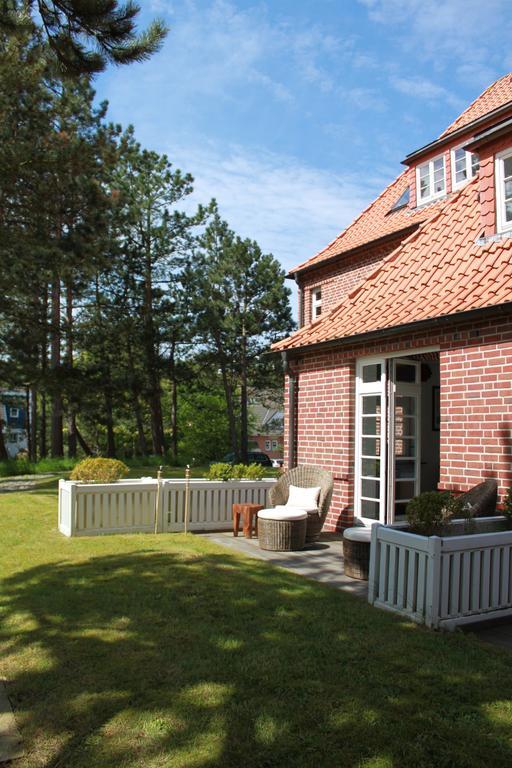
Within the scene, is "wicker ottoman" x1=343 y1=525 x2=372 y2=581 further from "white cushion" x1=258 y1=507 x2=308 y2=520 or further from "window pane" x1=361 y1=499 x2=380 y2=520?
"window pane" x1=361 y1=499 x2=380 y2=520

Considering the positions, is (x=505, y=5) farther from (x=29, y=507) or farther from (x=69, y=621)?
(x=29, y=507)

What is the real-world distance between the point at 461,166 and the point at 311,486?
7.36 metres

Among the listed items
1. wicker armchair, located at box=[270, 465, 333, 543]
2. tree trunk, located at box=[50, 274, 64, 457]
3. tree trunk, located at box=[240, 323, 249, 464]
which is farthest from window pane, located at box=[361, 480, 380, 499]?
tree trunk, located at box=[240, 323, 249, 464]

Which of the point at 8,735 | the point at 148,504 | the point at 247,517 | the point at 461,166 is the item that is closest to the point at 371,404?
the point at 247,517

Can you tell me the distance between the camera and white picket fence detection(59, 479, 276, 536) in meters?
9.39

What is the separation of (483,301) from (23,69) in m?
12.1

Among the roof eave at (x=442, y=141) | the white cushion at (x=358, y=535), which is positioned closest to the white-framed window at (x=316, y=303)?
the roof eave at (x=442, y=141)

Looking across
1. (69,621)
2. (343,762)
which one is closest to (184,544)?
(69,621)

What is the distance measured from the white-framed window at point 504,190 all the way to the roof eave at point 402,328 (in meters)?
1.74

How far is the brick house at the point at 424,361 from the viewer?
7.39m

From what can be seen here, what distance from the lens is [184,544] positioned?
28.3 ft

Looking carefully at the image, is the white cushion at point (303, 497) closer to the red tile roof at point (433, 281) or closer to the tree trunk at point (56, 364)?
the red tile roof at point (433, 281)

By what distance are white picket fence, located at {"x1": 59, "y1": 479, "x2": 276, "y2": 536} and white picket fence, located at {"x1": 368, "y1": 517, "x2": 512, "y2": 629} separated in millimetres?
4836

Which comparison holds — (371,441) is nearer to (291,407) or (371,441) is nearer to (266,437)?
(291,407)
